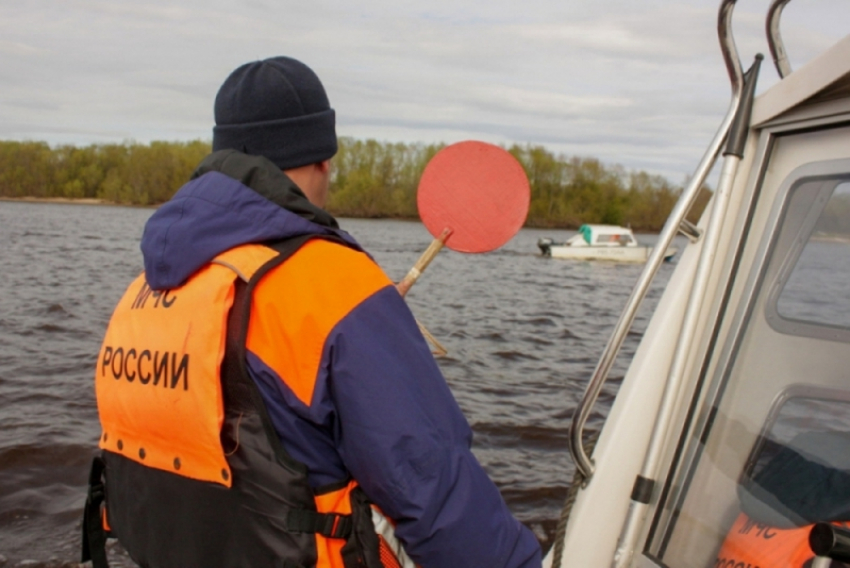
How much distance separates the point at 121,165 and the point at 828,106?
107m

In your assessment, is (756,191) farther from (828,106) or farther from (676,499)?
(676,499)

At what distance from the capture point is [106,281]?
20391 mm

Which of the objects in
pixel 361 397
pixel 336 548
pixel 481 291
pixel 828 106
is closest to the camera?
pixel 361 397

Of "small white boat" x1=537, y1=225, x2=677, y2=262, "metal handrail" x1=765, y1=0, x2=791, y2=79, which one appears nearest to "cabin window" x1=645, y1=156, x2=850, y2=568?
"metal handrail" x1=765, y1=0, x2=791, y2=79

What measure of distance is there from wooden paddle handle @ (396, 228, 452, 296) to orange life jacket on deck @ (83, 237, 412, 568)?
79 centimetres

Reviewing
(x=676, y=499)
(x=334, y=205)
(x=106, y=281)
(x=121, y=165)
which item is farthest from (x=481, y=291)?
(x=121, y=165)

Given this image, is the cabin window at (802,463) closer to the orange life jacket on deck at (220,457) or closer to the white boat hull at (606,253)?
the orange life jacket on deck at (220,457)

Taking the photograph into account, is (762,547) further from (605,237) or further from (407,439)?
(605,237)

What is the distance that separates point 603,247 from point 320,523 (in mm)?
38068

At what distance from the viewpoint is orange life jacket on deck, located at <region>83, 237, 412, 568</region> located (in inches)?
64.7

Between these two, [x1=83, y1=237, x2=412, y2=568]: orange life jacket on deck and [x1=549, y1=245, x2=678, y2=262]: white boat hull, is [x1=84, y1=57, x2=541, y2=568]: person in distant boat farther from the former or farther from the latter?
[x1=549, y1=245, x2=678, y2=262]: white boat hull

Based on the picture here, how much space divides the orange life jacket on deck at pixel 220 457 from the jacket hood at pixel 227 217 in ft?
0.11

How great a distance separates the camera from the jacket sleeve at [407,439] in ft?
5.16

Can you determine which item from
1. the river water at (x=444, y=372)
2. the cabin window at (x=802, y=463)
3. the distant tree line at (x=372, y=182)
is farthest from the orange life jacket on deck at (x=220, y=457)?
the distant tree line at (x=372, y=182)
